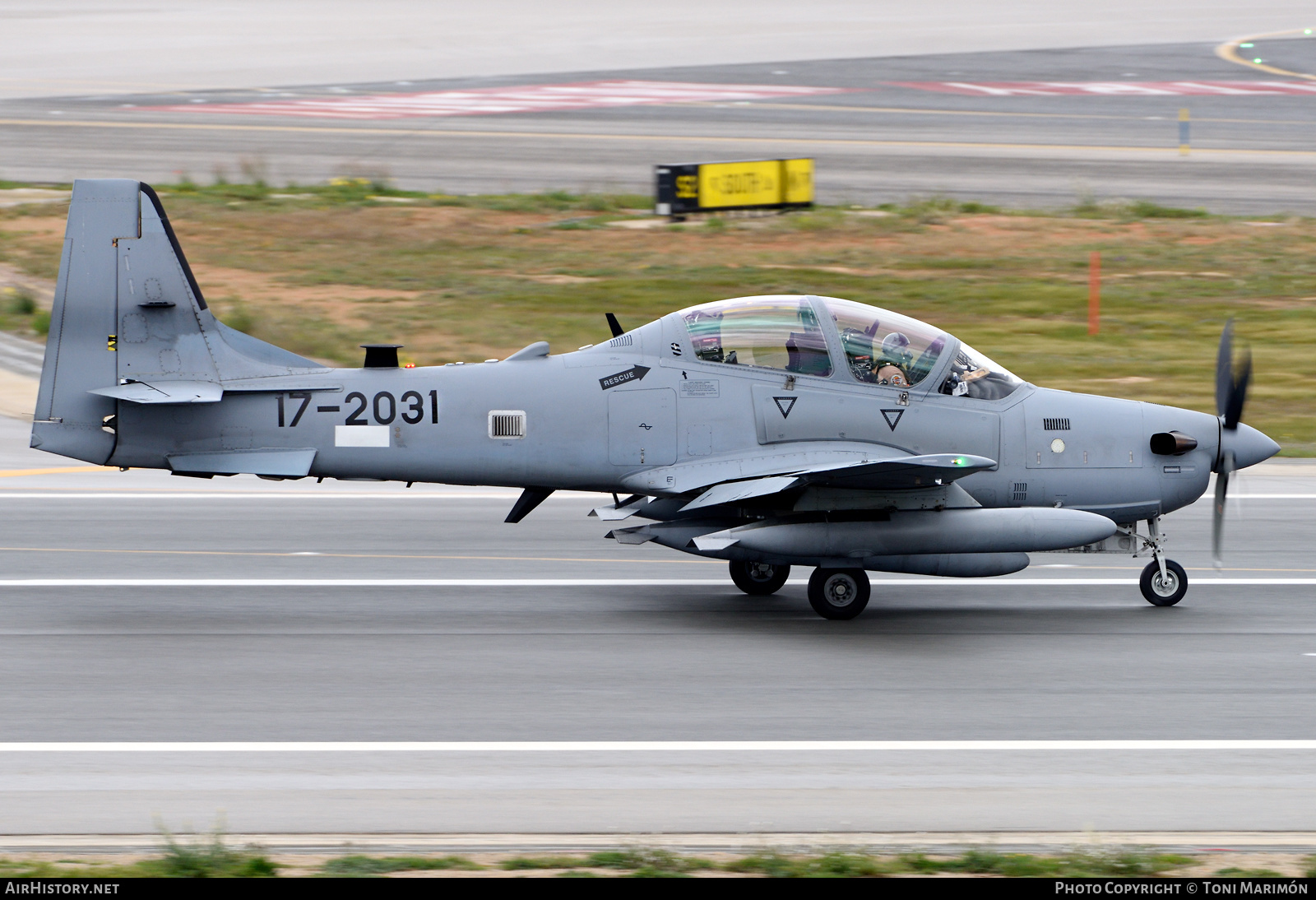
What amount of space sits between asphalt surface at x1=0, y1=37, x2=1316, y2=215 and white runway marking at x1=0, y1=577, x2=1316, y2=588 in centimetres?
2306

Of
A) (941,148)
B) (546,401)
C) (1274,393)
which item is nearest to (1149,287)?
(1274,393)

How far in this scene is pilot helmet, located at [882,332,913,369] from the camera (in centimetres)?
1277

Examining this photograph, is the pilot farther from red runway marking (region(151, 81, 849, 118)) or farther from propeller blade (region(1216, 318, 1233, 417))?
red runway marking (region(151, 81, 849, 118))

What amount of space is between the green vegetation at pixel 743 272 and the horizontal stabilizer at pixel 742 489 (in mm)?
10648

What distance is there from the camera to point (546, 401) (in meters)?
12.7

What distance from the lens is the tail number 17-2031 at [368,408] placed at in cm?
1245

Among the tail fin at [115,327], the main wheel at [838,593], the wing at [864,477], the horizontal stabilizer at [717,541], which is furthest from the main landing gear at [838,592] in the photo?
the tail fin at [115,327]

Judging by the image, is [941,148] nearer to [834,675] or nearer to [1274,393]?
[1274,393]

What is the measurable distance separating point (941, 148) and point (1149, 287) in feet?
49.1

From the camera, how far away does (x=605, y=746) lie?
31.8ft

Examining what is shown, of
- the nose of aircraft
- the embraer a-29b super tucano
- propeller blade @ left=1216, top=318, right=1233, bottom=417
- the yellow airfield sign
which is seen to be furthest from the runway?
the yellow airfield sign

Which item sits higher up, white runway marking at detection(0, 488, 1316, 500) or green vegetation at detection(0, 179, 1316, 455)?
green vegetation at detection(0, 179, 1316, 455)

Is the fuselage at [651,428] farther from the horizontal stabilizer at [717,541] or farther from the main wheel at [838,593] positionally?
the main wheel at [838,593]

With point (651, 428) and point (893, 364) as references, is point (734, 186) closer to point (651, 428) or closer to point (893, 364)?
point (893, 364)
